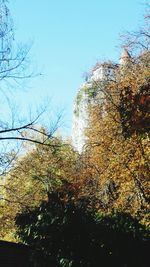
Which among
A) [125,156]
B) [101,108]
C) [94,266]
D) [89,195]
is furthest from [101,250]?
[101,108]

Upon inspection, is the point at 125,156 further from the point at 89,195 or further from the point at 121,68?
the point at 121,68

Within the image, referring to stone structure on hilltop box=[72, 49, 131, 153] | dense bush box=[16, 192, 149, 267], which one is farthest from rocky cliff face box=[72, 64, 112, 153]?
dense bush box=[16, 192, 149, 267]

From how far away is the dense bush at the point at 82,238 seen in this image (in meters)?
12.4

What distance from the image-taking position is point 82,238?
41.7 feet

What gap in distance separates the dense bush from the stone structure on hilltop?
2410cm

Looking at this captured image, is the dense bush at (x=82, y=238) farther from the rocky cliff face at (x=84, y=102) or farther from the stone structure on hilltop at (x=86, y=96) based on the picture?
the rocky cliff face at (x=84, y=102)

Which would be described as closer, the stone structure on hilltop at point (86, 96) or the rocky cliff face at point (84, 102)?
the stone structure on hilltop at point (86, 96)

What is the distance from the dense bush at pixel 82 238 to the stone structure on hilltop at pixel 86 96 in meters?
24.1

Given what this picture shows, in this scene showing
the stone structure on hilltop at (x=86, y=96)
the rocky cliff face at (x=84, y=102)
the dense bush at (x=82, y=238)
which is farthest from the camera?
the rocky cliff face at (x=84, y=102)

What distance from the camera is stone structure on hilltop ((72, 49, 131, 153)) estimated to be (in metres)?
38.5

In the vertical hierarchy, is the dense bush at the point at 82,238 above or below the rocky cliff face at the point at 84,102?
below

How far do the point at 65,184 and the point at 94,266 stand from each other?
64.2 feet

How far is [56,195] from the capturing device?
48.4ft

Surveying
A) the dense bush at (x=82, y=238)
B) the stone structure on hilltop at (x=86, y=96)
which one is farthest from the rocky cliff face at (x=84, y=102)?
the dense bush at (x=82, y=238)
